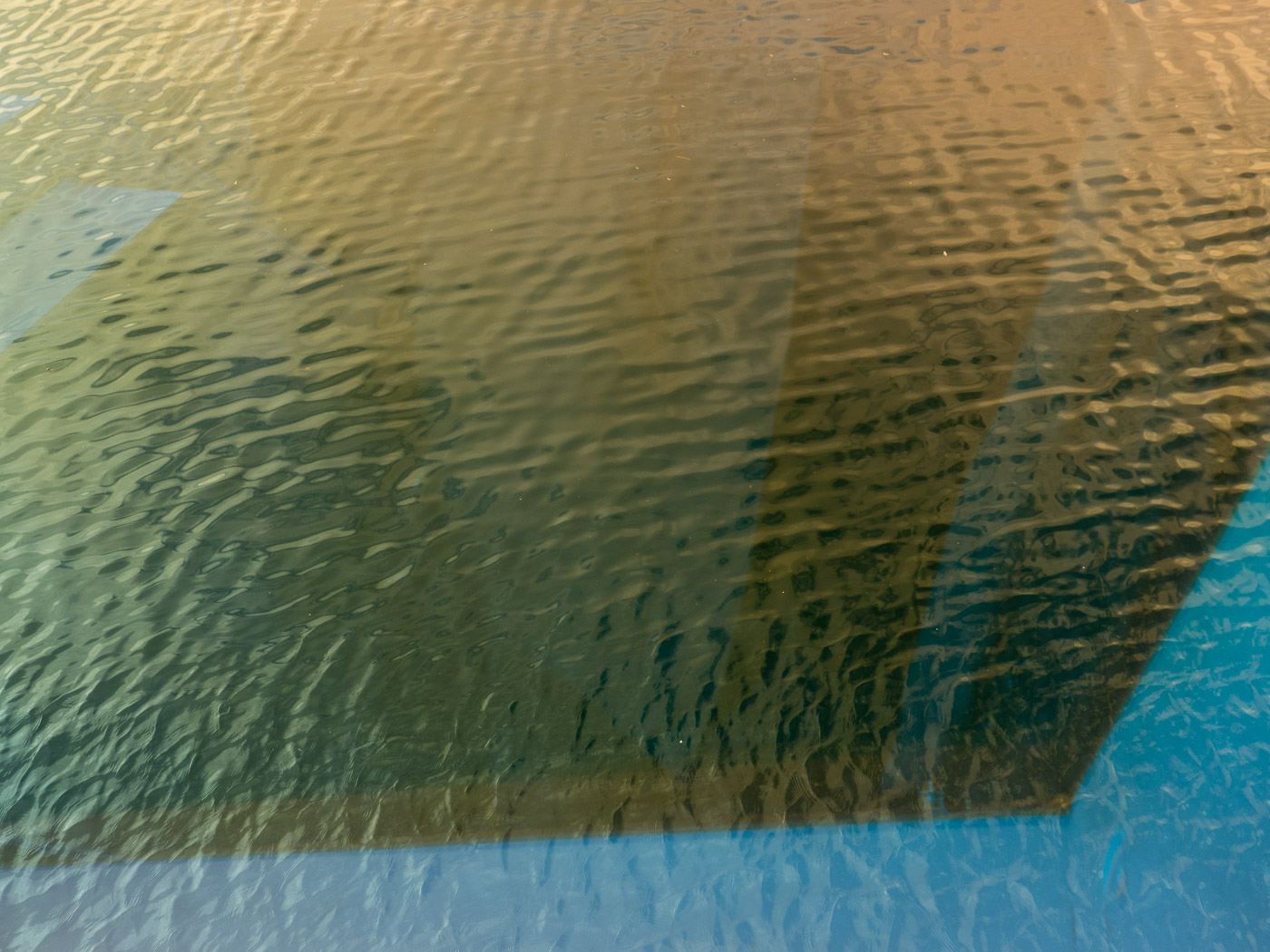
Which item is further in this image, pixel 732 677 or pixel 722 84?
pixel 722 84

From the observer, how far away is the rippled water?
297 millimetres

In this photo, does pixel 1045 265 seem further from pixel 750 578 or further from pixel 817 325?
pixel 750 578

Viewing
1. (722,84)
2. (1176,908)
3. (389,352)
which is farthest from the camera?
(722,84)

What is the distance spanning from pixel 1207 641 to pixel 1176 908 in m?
0.10

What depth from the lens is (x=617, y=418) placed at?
0.37m

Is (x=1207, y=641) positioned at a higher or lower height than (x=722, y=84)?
lower

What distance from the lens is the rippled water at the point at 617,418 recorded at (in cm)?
A: 30

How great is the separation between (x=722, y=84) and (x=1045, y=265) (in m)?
0.21

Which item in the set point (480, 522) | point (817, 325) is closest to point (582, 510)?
point (480, 522)

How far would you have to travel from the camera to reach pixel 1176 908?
10.3 inches

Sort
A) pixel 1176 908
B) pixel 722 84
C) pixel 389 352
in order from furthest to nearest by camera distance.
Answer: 1. pixel 722 84
2. pixel 389 352
3. pixel 1176 908

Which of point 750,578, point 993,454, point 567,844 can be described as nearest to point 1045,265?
point 993,454

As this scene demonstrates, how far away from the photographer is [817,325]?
1.31 ft

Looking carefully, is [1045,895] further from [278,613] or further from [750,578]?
[278,613]
